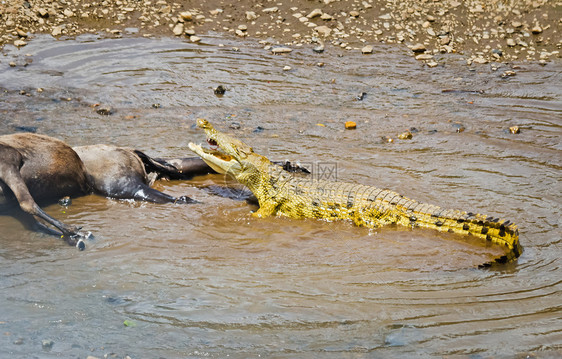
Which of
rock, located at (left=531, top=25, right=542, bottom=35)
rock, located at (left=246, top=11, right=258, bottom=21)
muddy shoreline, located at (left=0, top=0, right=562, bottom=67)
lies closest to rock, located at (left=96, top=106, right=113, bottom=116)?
muddy shoreline, located at (left=0, top=0, right=562, bottom=67)

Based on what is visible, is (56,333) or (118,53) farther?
(118,53)

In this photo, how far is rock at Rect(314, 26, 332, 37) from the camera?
1130 cm

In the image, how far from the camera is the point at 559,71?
10.1 meters

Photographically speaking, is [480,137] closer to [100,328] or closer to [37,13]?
[100,328]

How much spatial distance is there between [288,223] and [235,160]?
3.05 ft

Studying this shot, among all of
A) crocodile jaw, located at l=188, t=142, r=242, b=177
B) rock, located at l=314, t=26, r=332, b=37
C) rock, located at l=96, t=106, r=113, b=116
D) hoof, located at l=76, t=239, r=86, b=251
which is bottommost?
hoof, located at l=76, t=239, r=86, b=251

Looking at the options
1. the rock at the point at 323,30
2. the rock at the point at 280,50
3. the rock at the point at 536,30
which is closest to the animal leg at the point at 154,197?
the rock at the point at 280,50

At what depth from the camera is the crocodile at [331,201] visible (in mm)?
5570

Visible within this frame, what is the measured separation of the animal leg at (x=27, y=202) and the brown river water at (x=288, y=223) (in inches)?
6.2

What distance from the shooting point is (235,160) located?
657cm

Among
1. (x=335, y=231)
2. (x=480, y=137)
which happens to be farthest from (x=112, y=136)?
(x=480, y=137)

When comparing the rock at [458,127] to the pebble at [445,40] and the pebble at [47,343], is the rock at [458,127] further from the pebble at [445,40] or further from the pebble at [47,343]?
the pebble at [47,343]

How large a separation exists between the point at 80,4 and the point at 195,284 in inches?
341

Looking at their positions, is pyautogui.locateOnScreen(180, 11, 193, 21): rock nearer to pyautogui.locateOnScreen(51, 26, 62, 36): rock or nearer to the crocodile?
pyautogui.locateOnScreen(51, 26, 62, 36): rock
